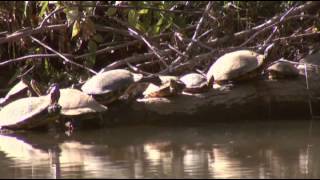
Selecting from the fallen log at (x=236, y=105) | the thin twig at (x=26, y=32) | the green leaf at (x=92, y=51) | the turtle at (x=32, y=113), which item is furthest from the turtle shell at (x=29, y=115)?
the green leaf at (x=92, y=51)

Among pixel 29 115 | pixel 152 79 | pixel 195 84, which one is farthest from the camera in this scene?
pixel 152 79

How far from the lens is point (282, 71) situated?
552 centimetres

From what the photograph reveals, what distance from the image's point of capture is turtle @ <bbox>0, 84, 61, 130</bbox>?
4.96 meters

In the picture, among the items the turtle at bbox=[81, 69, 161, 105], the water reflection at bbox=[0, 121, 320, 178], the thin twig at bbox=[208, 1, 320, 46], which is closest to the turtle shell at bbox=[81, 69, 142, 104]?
the turtle at bbox=[81, 69, 161, 105]

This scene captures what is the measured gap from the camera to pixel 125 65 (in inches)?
254

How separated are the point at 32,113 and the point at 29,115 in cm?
3

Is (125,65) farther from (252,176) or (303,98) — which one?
(252,176)

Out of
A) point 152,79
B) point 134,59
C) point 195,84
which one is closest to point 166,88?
point 195,84

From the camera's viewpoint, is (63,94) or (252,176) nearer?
(252,176)

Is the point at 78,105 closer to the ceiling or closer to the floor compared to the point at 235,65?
closer to the floor

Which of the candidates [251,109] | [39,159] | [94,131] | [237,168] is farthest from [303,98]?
[39,159]

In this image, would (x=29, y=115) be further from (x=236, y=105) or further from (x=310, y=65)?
(x=310, y=65)

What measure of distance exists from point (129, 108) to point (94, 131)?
1.26ft

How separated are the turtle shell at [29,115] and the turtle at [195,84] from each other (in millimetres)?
1152
